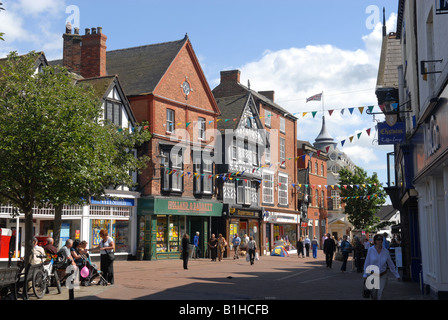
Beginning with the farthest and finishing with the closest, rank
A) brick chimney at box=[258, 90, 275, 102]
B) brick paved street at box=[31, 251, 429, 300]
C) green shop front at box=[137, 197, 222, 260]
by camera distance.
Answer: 1. brick chimney at box=[258, 90, 275, 102]
2. green shop front at box=[137, 197, 222, 260]
3. brick paved street at box=[31, 251, 429, 300]

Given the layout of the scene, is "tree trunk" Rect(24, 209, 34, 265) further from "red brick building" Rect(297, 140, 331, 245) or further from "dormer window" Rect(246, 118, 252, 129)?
"red brick building" Rect(297, 140, 331, 245)

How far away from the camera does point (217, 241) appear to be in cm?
3347

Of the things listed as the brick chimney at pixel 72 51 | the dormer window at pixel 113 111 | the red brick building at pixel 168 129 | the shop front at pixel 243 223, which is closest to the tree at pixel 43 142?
the dormer window at pixel 113 111

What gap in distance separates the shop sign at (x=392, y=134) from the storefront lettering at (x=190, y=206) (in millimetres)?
17656

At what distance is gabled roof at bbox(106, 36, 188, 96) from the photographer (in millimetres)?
33688

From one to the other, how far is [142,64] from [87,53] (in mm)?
3935

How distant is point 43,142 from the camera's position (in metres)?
16.0

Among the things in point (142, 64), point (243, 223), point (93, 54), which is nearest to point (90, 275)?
point (93, 54)

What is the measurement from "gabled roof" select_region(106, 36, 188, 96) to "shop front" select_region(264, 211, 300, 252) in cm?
1607

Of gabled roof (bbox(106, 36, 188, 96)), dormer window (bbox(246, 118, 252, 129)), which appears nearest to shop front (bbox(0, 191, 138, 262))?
gabled roof (bbox(106, 36, 188, 96))

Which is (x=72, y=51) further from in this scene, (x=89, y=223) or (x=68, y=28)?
(x=89, y=223)

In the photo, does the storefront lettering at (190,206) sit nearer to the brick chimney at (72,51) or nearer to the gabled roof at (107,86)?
the gabled roof at (107,86)

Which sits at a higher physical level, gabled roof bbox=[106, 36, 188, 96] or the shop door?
gabled roof bbox=[106, 36, 188, 96]
